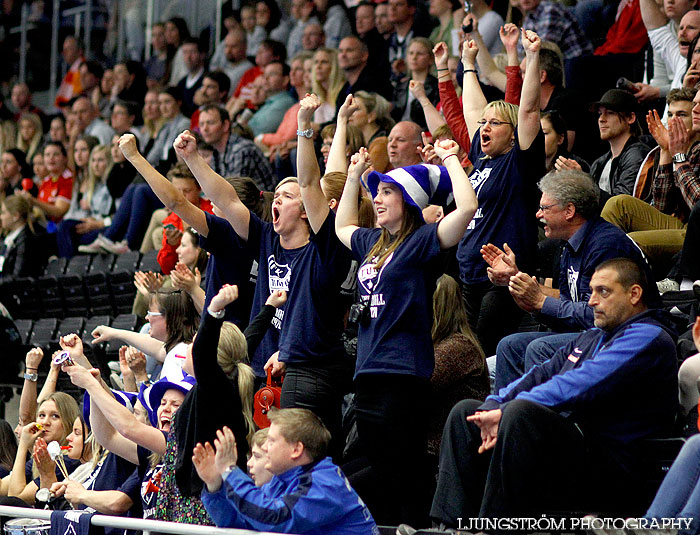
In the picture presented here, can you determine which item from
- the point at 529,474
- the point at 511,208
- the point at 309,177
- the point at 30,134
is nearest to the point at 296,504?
the point at 529,474

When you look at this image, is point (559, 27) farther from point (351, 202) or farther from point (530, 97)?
point (351, 202)

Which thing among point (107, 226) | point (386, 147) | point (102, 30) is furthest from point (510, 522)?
point (102, 30)

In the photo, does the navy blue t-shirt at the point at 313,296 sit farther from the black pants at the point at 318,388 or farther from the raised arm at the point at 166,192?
the raised arm at the point at 166,192

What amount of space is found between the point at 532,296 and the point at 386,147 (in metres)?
3.06

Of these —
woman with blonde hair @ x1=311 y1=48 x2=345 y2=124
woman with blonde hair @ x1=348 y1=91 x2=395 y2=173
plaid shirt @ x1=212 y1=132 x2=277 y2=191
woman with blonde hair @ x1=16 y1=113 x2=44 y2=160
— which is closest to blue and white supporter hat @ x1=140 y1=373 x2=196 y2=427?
woman with blonde hair @ x1=348 y1=91 x2=395 y2=173

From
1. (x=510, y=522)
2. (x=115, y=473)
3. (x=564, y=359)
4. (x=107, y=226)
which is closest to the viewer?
(x=510, y=522)

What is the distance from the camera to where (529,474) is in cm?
404

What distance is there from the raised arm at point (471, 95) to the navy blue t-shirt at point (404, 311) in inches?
79.8

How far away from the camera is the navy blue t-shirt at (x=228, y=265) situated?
225 inches

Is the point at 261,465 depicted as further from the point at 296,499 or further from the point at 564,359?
the point at 564,359

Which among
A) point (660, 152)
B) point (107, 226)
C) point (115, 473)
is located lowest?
point (107, 226)

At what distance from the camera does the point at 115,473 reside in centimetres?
531

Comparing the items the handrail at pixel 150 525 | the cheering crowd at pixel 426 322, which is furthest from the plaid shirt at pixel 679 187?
the handrail at pixel 150 525

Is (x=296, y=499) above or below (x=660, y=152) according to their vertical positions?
below
